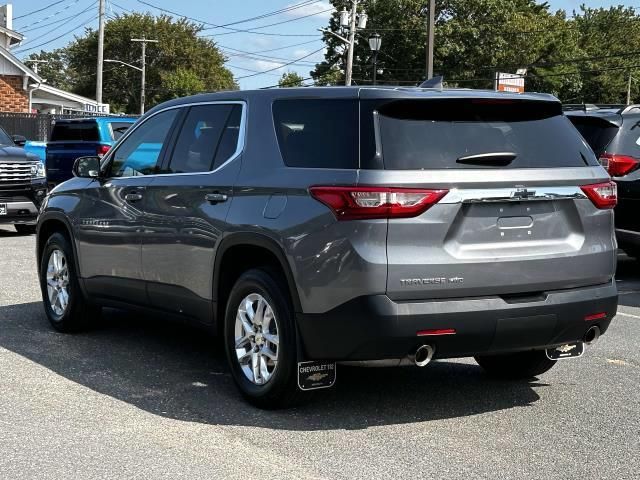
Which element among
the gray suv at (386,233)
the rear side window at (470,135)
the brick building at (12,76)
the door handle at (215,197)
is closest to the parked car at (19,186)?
the gray suv at (386,233)

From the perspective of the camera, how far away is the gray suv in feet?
15.6

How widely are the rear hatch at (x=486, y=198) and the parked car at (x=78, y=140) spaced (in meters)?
13.9

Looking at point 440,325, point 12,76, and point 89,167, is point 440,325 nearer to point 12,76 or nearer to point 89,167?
point 89,167

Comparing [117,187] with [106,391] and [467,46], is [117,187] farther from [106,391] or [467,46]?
[467,46]

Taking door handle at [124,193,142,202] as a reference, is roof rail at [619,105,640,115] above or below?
above

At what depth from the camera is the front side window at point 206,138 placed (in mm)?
5867

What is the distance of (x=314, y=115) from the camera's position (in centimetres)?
527

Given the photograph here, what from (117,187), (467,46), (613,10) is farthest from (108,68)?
(117,187)

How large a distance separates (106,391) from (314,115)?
7.09 ft

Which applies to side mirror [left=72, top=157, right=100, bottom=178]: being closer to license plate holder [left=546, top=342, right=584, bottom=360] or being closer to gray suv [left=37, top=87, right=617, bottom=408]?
gray suv [left=37, top=87, right=617, bottom=408]

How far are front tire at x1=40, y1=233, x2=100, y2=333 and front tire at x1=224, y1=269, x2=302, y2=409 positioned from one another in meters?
2.18

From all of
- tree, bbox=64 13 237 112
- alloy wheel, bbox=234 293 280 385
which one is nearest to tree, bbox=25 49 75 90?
tree, bbox=64 13 237 112

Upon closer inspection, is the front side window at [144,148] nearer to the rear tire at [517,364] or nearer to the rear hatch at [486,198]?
the rear hatch at [486,198]

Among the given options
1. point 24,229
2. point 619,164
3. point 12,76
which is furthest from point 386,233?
point 12,76
